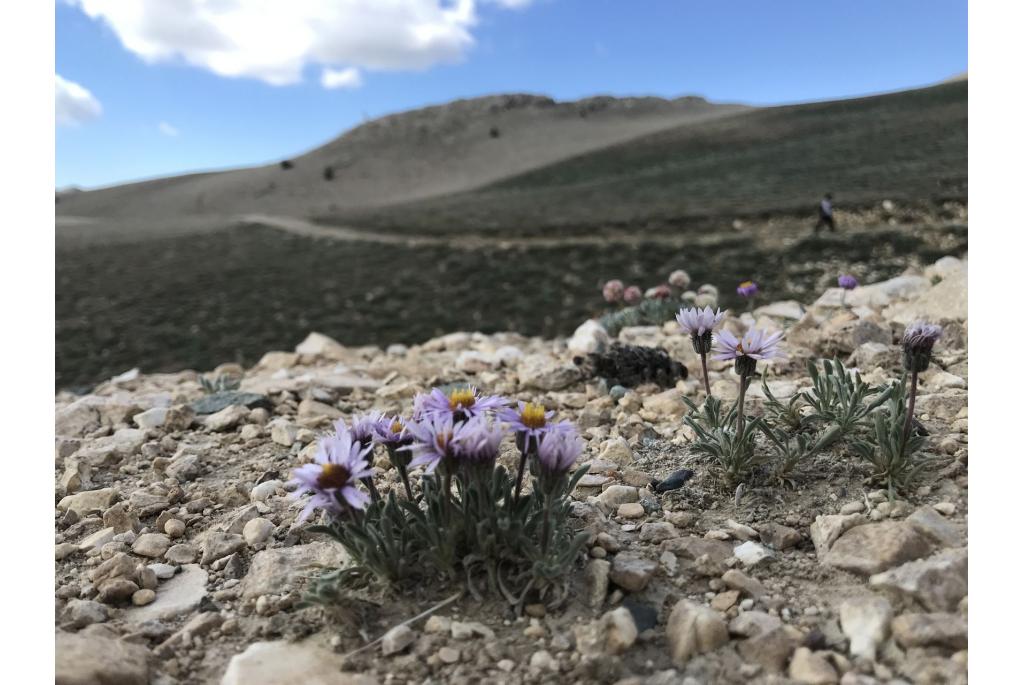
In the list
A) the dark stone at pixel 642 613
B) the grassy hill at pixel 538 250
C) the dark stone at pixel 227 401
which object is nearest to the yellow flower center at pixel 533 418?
the dark stone at pixel 642 613

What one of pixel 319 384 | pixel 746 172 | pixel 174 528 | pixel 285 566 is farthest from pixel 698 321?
pixel 746 172

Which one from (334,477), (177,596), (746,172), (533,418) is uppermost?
(746,172)

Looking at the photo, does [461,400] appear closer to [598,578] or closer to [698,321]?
[598,578]

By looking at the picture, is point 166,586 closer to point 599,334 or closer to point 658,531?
point 658,531

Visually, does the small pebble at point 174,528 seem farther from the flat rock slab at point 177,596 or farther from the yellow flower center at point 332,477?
the yellow flower center at point 332,477

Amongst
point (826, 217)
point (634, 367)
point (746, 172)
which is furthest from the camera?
point (746, 172)

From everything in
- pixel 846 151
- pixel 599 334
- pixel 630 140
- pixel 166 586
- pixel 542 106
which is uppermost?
pixel 542 106

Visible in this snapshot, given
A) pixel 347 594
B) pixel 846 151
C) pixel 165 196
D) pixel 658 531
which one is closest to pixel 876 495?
pixel 658 531
